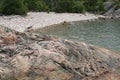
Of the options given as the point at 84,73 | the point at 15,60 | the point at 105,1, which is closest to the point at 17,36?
the point at 15,60

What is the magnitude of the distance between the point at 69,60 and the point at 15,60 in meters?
2.19

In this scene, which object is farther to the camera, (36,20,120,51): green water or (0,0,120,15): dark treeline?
(0,0,120,15): dark treeline

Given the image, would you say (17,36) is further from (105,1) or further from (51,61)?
(105,1)

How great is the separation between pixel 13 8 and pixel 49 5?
101 ft

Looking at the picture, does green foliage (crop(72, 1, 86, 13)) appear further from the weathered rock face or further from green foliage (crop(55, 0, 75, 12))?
the weathered rock face

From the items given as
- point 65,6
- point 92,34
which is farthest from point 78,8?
point 92,34

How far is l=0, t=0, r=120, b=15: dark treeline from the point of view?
69812 mm

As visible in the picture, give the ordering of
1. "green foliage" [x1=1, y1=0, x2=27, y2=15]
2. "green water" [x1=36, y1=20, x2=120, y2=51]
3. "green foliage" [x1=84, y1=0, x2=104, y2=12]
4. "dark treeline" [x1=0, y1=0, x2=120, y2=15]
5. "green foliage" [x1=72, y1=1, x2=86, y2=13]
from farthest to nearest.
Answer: "green foliage" [x1=84, y1=0, x2=104, y2=12] < "green foliage" [x1=72, y1=1, x2=86, y2=13] < "dark treeline" [x1=0, y1=0, x2=120, y2=15] < "green foliage" [x1=1, y1=0, x2=27, y2=15] < "green water" [x1=36, y1=20, x2=120, y2=51]

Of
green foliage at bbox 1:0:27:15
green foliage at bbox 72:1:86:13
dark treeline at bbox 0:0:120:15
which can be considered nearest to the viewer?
green foliage at bbox 1:0:27:15

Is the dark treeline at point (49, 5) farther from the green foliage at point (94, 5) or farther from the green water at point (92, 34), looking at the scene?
the green water at point (92, 34)

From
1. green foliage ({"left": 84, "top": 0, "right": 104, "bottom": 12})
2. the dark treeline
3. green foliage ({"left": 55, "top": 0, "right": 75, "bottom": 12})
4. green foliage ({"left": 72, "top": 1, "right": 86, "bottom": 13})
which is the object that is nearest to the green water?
the dark treeline

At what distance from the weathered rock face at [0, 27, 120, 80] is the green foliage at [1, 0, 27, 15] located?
5421 centimetres

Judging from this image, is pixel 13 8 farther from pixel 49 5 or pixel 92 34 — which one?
pixel 49 5

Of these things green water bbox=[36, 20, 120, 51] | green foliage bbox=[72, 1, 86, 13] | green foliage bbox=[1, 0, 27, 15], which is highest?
green water bbox=[36, 20, 120, 51]
